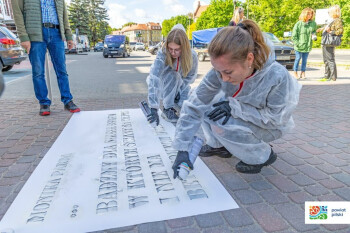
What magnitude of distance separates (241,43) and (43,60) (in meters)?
2.96

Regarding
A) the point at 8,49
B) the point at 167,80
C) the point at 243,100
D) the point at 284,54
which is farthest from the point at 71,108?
the point at 284,54

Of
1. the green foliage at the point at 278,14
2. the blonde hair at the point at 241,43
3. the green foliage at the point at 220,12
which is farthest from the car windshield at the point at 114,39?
the green foliage at the point at 220,12

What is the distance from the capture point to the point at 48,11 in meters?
3.53

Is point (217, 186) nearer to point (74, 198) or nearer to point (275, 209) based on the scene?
point (275, 209)

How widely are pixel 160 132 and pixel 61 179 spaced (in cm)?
122

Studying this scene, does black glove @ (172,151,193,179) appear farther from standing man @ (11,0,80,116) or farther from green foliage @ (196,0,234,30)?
green foliage @ (196,0,234,30)

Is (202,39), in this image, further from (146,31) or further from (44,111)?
(146,31)

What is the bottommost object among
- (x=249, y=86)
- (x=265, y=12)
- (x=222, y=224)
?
(x=222, y=224)

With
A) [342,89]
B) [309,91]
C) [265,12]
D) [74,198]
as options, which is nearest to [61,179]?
[74,198]

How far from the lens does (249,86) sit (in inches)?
71.7

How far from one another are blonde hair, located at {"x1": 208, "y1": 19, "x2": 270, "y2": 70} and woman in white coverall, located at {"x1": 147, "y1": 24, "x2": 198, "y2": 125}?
4.62ft

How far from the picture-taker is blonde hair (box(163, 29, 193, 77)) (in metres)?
2.94

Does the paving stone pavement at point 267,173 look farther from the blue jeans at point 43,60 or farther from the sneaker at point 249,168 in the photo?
the blue jeans at point 43,60

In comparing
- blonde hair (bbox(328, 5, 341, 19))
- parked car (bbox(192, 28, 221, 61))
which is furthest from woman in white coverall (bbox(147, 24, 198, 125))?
parked car (bbox(192, 28, 221, 61))
